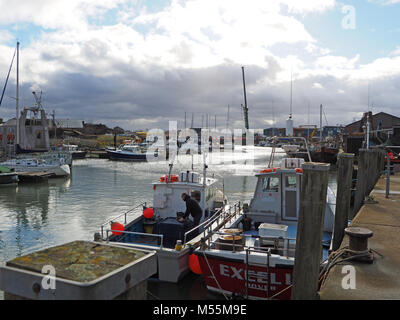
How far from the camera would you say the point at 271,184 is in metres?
12.1

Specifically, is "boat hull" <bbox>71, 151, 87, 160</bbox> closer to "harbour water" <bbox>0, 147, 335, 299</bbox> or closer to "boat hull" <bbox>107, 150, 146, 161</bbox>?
"boat hull" <bbox>107, 150, 146, 161</bbox>

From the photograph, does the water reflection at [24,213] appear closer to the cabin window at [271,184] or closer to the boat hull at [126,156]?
the cabin window at [271,184]

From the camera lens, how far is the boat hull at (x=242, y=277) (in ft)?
26.6

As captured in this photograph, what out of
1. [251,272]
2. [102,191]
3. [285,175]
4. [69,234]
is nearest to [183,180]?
[285,175]

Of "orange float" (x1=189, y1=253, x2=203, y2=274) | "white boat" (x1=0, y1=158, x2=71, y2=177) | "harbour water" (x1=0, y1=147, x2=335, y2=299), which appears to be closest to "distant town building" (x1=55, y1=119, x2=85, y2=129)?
"white boat" (x1=0, y1=158, x2=71, y2=177)

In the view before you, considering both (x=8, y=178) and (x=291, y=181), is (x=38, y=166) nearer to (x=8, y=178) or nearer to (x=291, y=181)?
(x=8, y=178)

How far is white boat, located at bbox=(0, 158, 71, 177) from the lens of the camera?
38062mm

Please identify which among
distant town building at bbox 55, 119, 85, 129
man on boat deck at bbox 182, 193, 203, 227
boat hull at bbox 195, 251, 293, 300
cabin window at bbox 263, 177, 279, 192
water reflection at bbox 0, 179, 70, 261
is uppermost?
distant town building at bbox 55, 119, 85, 129

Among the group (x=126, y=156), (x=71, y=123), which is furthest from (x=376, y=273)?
(x=71, y=123)

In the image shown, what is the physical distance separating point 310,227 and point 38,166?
129ft

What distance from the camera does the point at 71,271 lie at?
3061 mm

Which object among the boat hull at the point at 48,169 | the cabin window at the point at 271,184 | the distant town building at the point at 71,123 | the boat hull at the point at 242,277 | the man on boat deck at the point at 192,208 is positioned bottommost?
the boat hull at the point at 242,277

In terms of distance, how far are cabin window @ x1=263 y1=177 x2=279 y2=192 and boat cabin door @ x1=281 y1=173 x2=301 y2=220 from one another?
264mm

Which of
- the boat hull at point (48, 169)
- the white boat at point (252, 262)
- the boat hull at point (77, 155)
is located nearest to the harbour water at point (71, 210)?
the white boat at point (252, 262)
